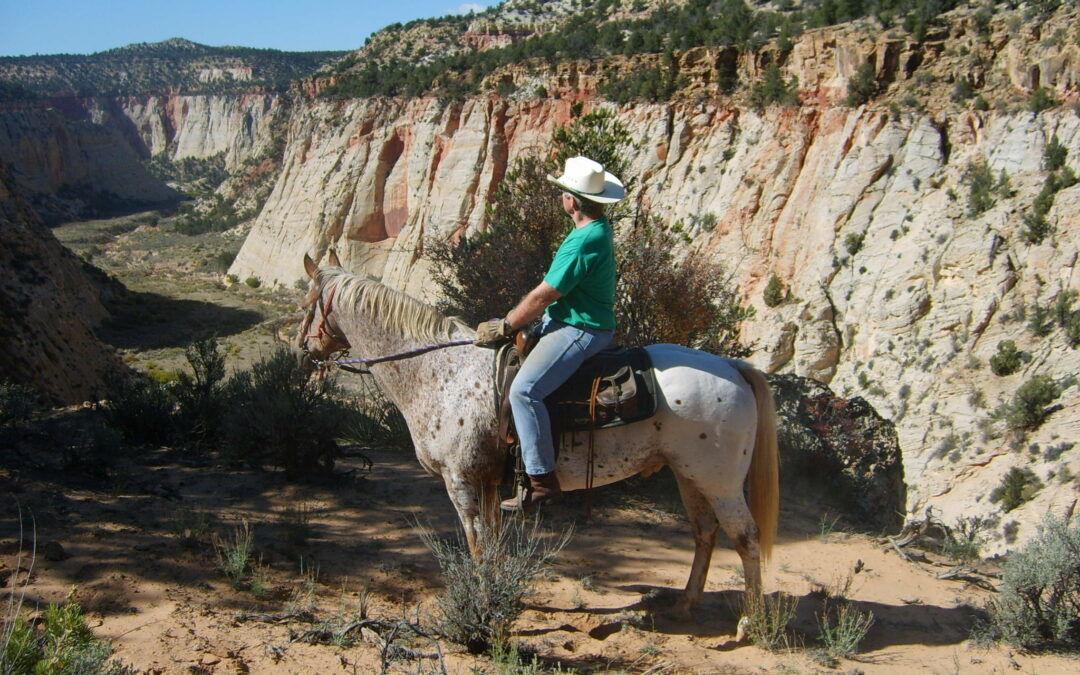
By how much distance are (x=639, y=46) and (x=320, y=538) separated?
28.6m

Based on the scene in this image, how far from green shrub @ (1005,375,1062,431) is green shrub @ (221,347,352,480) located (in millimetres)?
13739

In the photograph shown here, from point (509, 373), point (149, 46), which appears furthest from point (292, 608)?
point (149, 46)

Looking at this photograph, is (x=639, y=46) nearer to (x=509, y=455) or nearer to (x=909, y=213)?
(x=909, y=213)

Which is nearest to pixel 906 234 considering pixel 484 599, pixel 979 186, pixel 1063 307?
pixel 979 186

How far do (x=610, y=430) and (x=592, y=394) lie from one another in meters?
0.28

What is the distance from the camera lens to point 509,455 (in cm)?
434

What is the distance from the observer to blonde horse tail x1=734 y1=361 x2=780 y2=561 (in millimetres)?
4441

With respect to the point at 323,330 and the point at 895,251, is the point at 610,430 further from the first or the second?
the point at 895,251

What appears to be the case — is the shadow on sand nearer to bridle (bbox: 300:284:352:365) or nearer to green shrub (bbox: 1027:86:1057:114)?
bridle (bbox: 300:284:352:365)

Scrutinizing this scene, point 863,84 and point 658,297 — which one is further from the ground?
point 863,84

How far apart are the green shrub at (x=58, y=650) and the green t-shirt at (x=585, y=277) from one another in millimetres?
2646

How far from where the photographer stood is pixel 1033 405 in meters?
14.5

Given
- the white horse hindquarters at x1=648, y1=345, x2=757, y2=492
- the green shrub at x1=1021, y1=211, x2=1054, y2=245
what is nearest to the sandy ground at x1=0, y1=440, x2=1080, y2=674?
the white horse hindquarters at x1=648, y1=345, x2=757, y2=492

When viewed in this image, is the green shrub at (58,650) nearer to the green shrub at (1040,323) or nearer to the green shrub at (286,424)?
the green shrub at (286,424)
